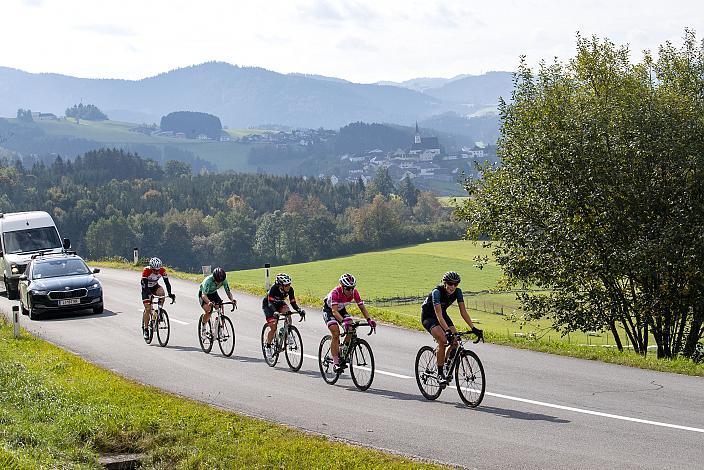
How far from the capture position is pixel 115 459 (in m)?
11.1

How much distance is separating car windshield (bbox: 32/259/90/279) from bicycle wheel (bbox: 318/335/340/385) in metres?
14.4

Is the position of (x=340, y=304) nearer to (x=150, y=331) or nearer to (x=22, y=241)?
(x=150, y=331)

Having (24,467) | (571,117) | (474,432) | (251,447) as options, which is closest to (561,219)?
(571,117)

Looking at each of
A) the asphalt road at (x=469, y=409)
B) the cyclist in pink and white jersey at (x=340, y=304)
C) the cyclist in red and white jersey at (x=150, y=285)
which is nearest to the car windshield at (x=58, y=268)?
the asphalt road at (x=469, y=409)

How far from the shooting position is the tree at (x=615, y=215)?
71.8 ft

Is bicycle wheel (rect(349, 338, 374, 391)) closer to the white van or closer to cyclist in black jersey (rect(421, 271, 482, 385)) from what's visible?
cyclist in black jersey (rect(421, 271, 482, 385))

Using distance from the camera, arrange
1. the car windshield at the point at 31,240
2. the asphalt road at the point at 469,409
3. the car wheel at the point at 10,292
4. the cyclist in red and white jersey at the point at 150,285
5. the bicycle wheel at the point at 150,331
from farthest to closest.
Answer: the car windshield at the point at 31,240 → the car wheel at the point at 10,292 → the bicycle wheel at the point at 150,331 → the cyclist in red and white jersey at the point at 150,285 → the asphalt road at the point at 469,409

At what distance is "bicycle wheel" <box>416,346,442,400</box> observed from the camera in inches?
541

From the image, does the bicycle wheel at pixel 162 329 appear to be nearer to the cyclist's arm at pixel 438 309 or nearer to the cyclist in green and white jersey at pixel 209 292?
the cyclist in green and white jersey at pixel 209 292

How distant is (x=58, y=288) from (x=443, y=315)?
16375 mm

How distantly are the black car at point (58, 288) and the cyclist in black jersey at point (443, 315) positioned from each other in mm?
15635

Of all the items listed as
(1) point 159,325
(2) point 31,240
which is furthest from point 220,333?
(2) point 31,240

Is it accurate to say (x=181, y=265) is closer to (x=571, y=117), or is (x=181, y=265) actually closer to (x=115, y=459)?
(x=571, y=117)

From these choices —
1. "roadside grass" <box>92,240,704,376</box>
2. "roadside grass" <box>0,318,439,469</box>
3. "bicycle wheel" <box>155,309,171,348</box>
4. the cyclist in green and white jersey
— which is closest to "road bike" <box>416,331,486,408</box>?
"roadside grass" <box>0,318,439,469</box>
